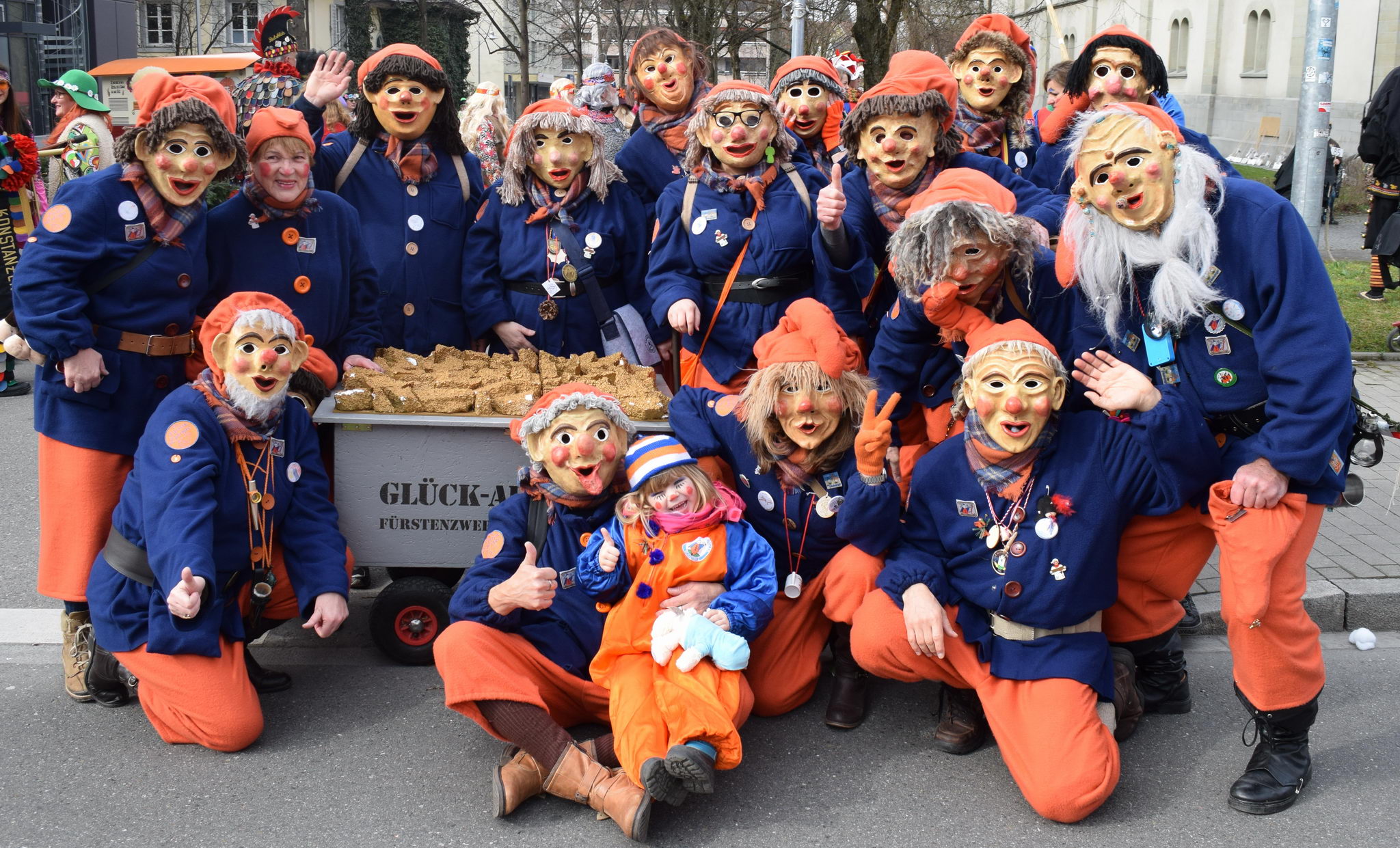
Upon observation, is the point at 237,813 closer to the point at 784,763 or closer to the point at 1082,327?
the point at 784,763

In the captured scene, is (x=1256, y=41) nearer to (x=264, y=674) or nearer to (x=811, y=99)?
(x=811, y=99)

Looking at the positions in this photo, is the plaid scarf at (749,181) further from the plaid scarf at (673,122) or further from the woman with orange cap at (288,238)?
the woman with orange cap at (288,238)

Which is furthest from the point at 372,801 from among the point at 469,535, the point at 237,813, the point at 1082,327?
the point at 1082,327

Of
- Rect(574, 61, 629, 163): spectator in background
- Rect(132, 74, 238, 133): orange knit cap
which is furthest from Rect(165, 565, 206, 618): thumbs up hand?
Rect(574, 61, 629, 163): spectator in background

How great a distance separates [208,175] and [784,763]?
8.81ft

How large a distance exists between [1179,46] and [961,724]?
33.1 meters

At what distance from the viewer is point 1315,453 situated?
10.9ft

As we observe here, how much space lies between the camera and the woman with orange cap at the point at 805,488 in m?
4.00

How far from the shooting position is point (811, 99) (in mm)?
5238

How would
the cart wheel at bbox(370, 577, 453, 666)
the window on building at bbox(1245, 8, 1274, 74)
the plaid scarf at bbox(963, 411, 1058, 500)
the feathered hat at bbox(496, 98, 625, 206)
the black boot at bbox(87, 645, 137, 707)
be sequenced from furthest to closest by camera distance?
the window on building at bbox(1245, 8, 1274, 74), the feathered hat at bbox(496, 98, 625, 206), the cart wheel at bbox(370, 577, 453, 666), the black boot at bbox(87, 645, 137, 707), the plaid scarf at bbox(963, 411, 1058, 500)

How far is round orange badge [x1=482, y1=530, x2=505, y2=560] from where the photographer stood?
12.9 ft

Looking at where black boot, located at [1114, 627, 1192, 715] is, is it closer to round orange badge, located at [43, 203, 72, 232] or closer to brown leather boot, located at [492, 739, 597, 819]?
brown leather boot, located at [492, 739, 597, 819]

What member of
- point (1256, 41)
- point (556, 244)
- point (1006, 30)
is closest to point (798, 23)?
point (1006, 30)

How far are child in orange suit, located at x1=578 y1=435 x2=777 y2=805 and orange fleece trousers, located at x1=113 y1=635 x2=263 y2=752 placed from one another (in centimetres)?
106
